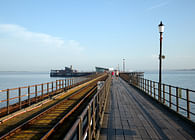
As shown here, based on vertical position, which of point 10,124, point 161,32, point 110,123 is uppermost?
point 161,32

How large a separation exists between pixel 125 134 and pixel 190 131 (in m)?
2.23

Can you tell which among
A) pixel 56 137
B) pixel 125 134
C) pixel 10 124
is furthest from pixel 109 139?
pixel 10 124

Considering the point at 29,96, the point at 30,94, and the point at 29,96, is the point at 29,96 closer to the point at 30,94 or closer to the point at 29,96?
the point at 29,96

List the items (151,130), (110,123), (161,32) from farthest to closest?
(161,32)
(110,123)
(151,130)

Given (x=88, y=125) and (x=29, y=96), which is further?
(x=29, y=96)

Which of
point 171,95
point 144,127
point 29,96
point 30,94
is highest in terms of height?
point 171,95

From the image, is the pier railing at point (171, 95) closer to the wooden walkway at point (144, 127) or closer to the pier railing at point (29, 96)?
the wooden walkway at point (144, 127)

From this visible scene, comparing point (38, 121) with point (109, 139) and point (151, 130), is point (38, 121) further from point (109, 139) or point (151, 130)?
point (151, 130)

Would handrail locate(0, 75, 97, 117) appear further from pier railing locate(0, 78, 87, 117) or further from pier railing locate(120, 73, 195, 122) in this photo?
pier railing locate(120, 73, 195, 122)

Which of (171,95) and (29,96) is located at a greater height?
(171,95)

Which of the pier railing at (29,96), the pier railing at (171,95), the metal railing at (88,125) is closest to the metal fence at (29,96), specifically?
the pier railing at (29,96)

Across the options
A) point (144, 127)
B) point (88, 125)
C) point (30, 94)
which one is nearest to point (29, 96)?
point (30, 94)

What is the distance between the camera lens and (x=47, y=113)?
9180 mm

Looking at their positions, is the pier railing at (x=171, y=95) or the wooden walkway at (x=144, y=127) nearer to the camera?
the wooden walkway at (x=144, y=127)
